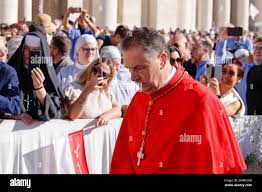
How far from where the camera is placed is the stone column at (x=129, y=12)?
29281 millimetres

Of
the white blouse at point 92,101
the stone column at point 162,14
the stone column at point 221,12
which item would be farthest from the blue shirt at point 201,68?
the stone column at point 221,12

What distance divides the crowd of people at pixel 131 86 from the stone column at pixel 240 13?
3759 centimetres

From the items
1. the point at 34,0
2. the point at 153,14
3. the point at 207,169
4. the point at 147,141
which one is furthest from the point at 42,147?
the point at 153,14

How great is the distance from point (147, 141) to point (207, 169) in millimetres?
574

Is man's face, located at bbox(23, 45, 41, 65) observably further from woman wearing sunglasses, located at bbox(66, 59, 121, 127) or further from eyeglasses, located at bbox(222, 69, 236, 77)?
eyeglasses, located at bbox(222, 69, 236, 77)

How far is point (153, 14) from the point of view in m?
31.5

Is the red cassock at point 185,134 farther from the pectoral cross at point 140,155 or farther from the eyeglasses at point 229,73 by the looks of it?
the eyeglasses at point 229,73

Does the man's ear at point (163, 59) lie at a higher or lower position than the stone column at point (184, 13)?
lower

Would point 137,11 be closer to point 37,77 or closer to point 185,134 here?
point 37,77

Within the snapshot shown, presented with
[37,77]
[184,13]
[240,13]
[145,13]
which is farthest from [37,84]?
[240,13]

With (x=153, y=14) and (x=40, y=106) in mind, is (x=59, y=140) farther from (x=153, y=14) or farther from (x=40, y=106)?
(x=153, y=14)

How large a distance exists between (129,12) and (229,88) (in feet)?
71.0

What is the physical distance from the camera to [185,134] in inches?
189
